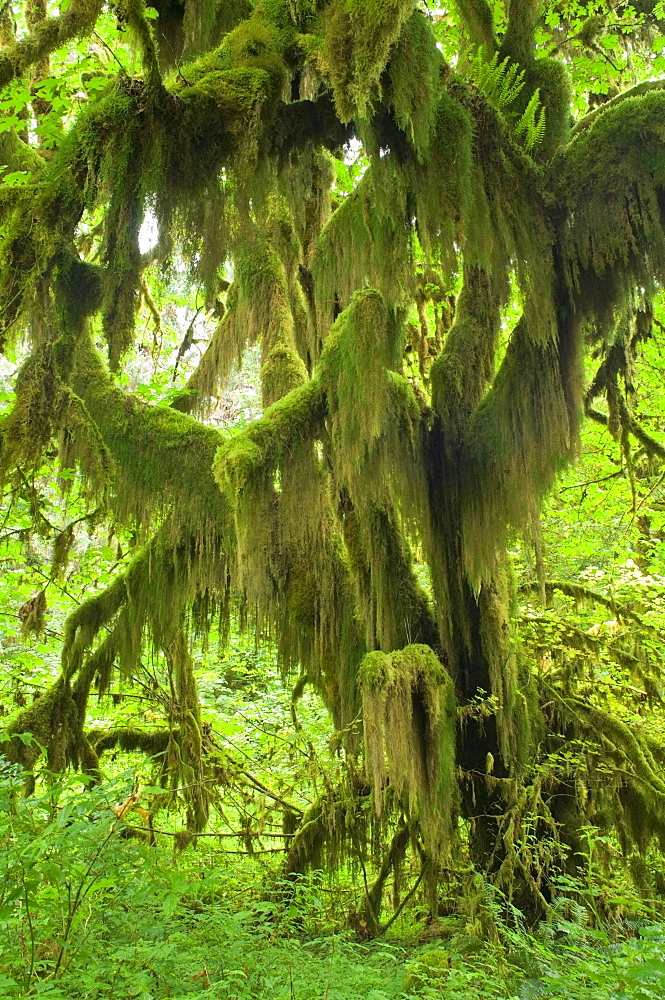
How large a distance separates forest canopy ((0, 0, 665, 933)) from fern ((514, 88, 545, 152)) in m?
0.02

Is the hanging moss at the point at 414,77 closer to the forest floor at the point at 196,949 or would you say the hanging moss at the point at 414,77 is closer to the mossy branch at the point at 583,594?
the forest floor at the point at 196,949

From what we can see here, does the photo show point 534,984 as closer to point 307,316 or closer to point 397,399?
point 397,399

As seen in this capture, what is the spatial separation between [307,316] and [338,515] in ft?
7.26

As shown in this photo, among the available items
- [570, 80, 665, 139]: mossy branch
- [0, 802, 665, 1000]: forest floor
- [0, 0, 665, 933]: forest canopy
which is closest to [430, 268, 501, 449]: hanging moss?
[0, 0, 665, 933]: forest canopy

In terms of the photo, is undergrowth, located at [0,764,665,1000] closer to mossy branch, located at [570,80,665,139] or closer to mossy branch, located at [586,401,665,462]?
mossy branch, located at [570,80,665,139]

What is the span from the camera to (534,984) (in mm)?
3805

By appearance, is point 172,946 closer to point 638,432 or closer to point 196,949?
point 196,949

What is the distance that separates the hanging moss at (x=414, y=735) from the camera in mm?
4660

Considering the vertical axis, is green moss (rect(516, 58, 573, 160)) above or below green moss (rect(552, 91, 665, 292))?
above

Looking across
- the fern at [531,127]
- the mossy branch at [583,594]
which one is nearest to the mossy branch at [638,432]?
the mossy branch at [583,594]

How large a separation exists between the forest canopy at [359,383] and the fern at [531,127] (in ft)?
0.07

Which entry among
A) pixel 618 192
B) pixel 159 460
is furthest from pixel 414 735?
pixel 618 192

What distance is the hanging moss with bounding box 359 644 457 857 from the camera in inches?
183

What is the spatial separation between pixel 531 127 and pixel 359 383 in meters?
1.88
